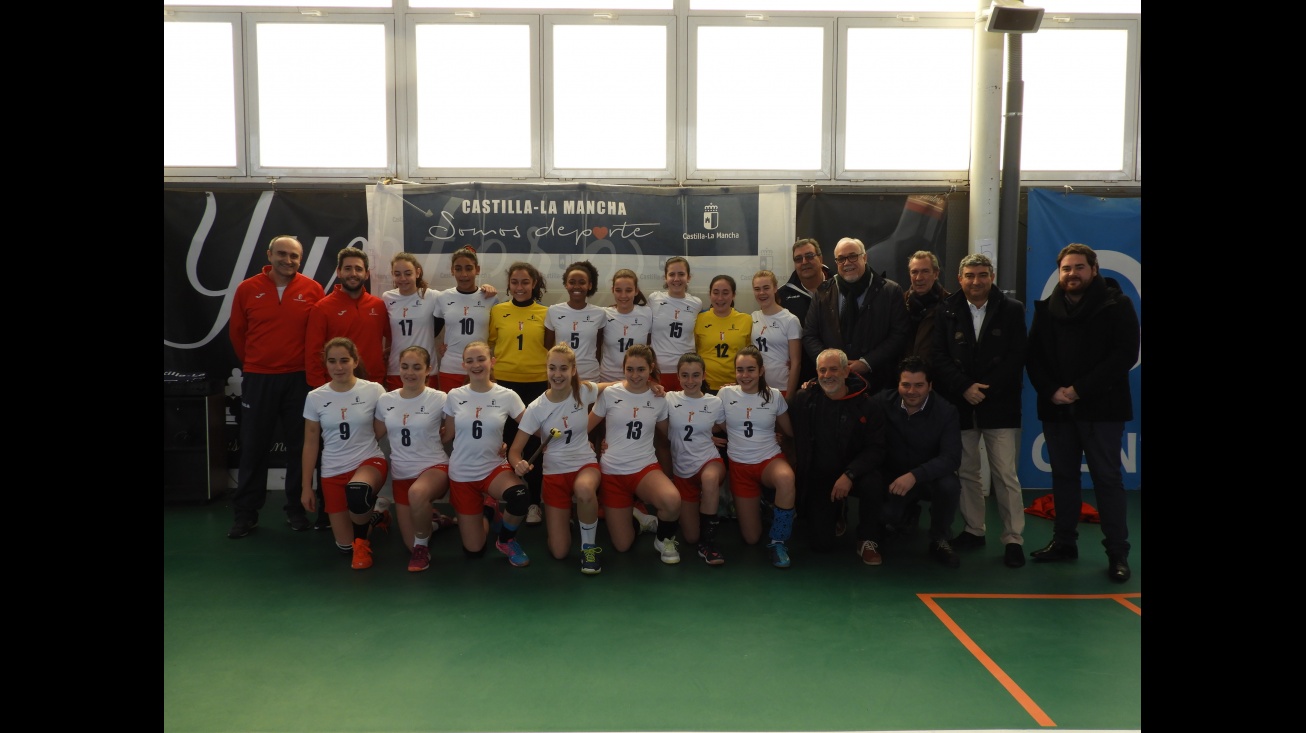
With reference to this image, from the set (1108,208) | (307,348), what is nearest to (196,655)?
(307,348)

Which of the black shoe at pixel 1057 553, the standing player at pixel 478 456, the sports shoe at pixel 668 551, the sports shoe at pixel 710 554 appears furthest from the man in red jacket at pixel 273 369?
the black shoe at pixel 1057 553

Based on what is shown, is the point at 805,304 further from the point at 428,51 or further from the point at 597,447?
the point at 428,51

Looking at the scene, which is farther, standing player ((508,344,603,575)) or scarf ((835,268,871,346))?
scarf ((835,268,871,346))

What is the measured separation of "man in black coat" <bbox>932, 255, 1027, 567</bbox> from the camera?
453cm

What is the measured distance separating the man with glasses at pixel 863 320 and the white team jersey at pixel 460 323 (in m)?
2.20

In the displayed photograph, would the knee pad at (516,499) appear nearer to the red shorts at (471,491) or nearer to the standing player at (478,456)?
the standing player at (478,456)

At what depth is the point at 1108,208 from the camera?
6223 millimetres

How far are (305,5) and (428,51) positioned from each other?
0.99 m

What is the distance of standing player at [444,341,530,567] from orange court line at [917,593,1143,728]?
218 centimetres

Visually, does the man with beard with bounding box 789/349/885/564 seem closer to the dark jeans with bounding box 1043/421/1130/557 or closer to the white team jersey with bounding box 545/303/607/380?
the dark jeans with bounding box 1043/421/1130/557

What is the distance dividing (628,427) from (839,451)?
1.23 meters

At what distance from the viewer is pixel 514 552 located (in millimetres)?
4438

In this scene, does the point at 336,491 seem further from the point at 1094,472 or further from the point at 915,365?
the point at 1094,472

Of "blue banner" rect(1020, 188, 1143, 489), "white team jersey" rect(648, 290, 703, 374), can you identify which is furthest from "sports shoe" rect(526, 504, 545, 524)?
"blue banner" rect(1020, 188, 1143, 489)
